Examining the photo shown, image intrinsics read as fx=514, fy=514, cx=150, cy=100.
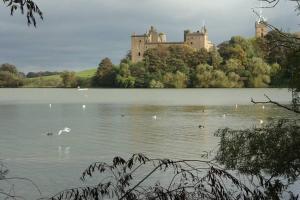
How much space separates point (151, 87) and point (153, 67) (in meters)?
3.87

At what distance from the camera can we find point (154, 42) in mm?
132250

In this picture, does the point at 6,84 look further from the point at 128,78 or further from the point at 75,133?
the point at 75,133

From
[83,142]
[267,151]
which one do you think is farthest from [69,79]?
[267,151]

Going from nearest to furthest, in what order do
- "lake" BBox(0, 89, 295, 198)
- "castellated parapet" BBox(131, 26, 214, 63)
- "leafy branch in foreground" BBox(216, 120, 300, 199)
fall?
"leafy branch in foreground" BBox(216, 120, 300, 199)
"lake" BBox(0, 89, 295, 198)
"castellated parapet" BBox(131, 26, 214, 63)

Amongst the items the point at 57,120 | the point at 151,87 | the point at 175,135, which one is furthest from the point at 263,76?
the point at 175,135

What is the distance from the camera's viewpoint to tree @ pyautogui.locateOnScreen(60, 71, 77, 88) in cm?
11846

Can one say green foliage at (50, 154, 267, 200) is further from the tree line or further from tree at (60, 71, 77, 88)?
tree at (60, 71, 77, 88)

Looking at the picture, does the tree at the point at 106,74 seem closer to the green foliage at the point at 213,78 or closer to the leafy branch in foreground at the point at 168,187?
the green foliage at the point at 213,78

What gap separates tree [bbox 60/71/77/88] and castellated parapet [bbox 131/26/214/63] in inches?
619

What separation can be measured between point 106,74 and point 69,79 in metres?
15.3

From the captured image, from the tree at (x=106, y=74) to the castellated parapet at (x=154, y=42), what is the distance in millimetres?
16901

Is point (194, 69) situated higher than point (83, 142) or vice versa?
point (194, 69)

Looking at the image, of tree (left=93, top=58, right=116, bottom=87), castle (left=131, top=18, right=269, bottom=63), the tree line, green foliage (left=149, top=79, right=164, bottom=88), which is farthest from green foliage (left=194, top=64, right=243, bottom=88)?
castle (left=131, top=18, right=269, bottom=63)

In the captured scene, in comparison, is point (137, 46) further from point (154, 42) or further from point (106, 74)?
point (106, 74)
